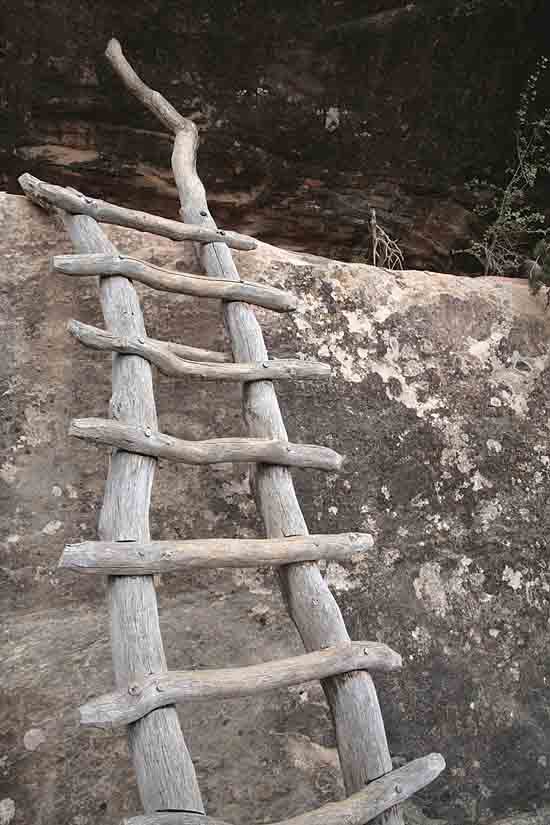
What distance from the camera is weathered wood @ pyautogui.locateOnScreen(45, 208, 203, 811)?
1.20 meters

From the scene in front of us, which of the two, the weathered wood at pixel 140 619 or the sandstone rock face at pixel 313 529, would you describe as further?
the sandstone rock face at pixel 313 529

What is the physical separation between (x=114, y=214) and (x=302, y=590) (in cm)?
116

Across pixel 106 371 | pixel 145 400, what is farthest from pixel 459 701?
pixel 106 371

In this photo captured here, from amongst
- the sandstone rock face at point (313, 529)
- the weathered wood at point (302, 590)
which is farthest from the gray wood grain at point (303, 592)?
the sandstone rock face at point (313, 529)

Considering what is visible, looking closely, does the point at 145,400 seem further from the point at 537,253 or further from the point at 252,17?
the point at 252,17

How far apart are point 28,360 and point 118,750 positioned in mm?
955

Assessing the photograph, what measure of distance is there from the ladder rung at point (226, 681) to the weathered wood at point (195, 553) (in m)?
0.19

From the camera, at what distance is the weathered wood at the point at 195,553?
1.32 meters

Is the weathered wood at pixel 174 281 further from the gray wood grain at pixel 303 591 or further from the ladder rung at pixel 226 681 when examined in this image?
the ladder rung at pixel 226 681

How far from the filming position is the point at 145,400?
1631 millimetres

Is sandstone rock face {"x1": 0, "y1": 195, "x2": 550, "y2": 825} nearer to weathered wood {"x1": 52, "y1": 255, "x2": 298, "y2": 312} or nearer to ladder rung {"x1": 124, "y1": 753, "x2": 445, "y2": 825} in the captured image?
weathered wood {"x1": 52, "y1": 255, "x2": 298, "y2": 312}

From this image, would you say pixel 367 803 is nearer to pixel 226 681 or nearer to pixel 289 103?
pixel 226 681

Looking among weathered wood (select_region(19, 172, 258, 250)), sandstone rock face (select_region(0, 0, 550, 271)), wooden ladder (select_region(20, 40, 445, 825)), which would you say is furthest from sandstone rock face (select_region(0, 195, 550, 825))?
sandstone rock face (select_region(0, 0, 550, 271))

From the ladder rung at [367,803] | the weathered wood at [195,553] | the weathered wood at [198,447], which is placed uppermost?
the weathered wood at [198,447]
